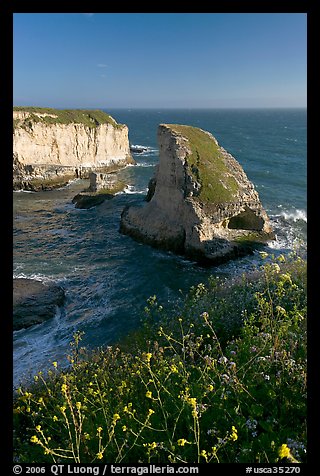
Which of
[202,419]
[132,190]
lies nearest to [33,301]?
[202,419]

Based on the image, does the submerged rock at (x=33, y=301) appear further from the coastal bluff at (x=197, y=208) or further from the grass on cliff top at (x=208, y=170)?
the grass on cliff top at (x=208, y=170)

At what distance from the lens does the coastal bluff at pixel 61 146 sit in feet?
180

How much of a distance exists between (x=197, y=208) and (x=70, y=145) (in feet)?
137

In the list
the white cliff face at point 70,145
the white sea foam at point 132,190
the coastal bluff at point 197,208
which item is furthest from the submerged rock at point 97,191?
the white cliff face at point 70,145

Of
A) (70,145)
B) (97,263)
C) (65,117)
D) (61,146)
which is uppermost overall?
(65,117)

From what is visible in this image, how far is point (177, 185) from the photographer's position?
31281mm

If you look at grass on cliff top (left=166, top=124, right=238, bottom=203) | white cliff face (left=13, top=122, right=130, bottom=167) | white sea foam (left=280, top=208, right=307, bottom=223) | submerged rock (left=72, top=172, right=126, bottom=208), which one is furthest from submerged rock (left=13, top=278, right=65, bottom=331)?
white cliff face (left=13, top=122, right=130, bottom=167)

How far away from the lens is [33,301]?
21.1 m

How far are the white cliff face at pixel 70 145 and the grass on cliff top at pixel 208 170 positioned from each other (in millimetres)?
29818

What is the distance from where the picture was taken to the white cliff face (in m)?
56.4

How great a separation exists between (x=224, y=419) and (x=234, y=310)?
4.43 m

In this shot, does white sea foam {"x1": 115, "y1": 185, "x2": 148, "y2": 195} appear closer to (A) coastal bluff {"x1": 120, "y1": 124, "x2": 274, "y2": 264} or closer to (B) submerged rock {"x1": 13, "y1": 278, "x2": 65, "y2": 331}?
(A) coastal bluff {"x1": 120, "y1": 124, "x2": 274, "y2": 264}

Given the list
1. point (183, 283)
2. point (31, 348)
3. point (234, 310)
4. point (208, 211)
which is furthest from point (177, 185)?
point (234, 310)

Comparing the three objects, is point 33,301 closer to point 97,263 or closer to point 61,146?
point 97,263
